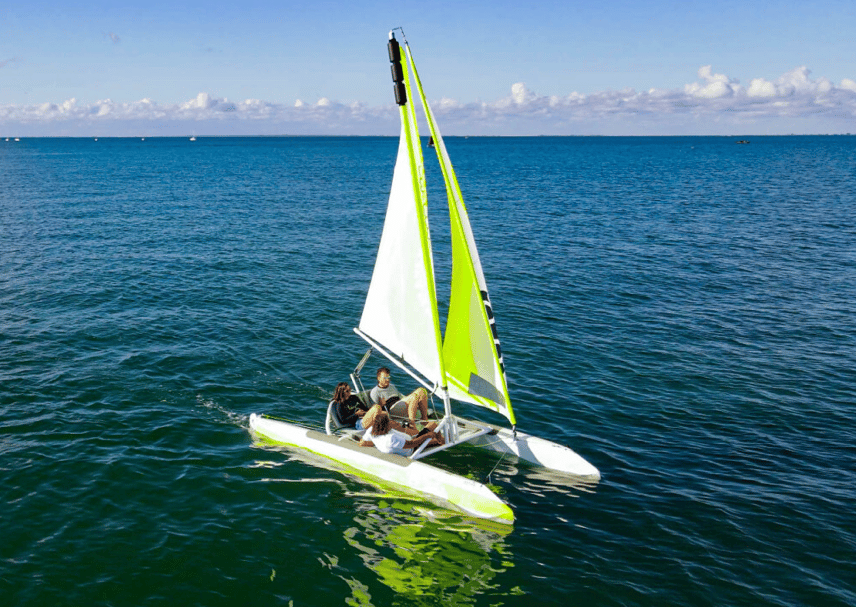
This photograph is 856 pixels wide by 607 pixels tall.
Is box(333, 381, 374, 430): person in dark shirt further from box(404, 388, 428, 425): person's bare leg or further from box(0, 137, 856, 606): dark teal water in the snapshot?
box(0, 137, 856, 606): dark teal water

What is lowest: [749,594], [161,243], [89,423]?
[749,594]

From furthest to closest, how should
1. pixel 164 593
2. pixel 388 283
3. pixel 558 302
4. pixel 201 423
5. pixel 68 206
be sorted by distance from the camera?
pixel 68 206 → pixel 558 302 → pixel 201 423 → pixel 388 283 → pixel 164 593

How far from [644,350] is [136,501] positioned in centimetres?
2123

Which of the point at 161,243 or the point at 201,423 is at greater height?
the point at 161,243

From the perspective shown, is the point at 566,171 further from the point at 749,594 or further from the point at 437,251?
the point at 749,594

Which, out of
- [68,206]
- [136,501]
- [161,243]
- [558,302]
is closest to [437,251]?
[558,302]

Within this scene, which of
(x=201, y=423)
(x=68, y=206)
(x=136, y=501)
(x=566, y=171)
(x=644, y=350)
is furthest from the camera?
(x=566, y=171)

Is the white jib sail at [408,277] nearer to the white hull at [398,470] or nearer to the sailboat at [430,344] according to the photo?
the sailboat at [430,344]

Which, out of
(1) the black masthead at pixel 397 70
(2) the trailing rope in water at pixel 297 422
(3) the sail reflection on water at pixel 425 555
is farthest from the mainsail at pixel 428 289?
(2) the trailing rope in water at pixel 297 422

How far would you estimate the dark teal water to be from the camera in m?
13.8

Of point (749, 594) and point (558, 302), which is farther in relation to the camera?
point (558, 302)

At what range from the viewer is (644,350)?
90.8 ft

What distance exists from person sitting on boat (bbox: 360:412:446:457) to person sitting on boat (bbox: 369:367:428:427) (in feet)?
2.07

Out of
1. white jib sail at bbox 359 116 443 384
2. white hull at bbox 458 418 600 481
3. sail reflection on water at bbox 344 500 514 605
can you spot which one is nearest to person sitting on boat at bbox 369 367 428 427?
white jib sail at bbox 359 116 443 384
